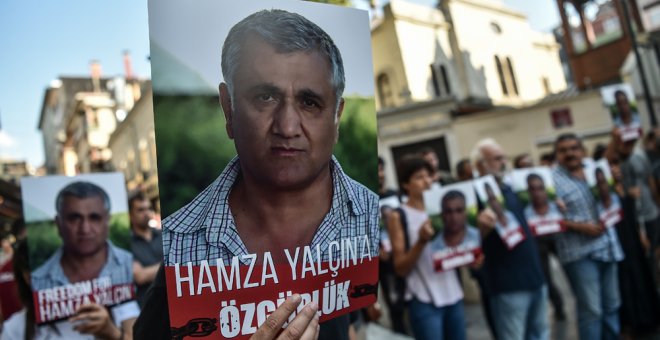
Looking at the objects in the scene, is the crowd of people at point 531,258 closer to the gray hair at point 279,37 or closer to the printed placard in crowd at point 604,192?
the printed placard in crowd at point 604,192

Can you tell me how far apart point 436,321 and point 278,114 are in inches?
97.3

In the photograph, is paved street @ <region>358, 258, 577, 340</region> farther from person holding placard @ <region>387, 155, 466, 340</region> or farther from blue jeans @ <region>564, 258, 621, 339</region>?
blue jeans @ <region>564, 258, 621, 339</region>

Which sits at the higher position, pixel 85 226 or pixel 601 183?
pixel 85 226

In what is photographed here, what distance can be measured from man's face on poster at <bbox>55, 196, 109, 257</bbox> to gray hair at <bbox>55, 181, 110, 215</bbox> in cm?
2

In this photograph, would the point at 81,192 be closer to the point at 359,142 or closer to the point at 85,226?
the point at 85,226

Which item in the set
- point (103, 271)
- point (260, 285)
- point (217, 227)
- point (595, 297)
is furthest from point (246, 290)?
point (595, 297)

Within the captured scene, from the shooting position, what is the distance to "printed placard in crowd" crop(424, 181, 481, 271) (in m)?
3.19

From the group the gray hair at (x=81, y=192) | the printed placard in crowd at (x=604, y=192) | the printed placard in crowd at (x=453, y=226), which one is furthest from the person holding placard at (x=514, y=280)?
the gray hair at (x=81, y=192)

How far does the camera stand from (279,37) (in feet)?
3.64

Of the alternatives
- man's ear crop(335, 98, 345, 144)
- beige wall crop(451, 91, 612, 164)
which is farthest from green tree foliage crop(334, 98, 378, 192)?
beige wall crop(451, 91, 612, 164)

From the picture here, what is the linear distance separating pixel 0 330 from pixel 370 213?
2189 millimetres

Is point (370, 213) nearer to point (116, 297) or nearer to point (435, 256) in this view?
point (116, 297)

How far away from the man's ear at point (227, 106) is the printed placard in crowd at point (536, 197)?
10.6 ft

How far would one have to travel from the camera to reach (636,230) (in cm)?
426
